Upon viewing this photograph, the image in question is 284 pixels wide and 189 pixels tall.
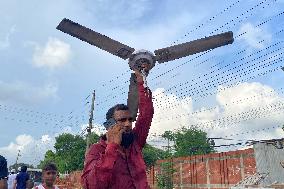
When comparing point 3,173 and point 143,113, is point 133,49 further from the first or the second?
point 3,173

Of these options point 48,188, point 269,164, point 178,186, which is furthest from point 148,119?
point 178,186

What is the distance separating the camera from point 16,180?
9203 millimetres

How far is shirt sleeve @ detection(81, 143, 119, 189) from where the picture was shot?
2.34 metres

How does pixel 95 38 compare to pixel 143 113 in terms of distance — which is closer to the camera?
pixel 143 113

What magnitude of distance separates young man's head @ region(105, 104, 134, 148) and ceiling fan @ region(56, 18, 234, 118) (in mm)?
251

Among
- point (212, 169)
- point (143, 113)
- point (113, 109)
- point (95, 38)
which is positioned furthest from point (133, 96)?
point (212, 169)

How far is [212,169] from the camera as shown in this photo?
117ft

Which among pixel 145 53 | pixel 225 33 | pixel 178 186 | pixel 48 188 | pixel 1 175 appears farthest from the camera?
pixel 178 186

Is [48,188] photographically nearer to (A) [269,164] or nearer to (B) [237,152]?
(A) [269,164]

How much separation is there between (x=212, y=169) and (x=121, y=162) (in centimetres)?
3486

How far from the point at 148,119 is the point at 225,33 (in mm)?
1180

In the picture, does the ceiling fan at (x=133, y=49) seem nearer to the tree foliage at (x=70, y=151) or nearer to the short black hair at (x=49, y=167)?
the short black hair at (x=49, y=167)

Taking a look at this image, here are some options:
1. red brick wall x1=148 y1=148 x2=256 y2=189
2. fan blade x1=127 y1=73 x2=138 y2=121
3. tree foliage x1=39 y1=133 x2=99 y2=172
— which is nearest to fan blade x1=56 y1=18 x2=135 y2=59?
fan blade x1=127 y1=73 x2=138 y2=121

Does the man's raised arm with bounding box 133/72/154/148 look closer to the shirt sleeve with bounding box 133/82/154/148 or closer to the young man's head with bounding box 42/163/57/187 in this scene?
the shirt sleeve with bounding box 133/82/154/148
